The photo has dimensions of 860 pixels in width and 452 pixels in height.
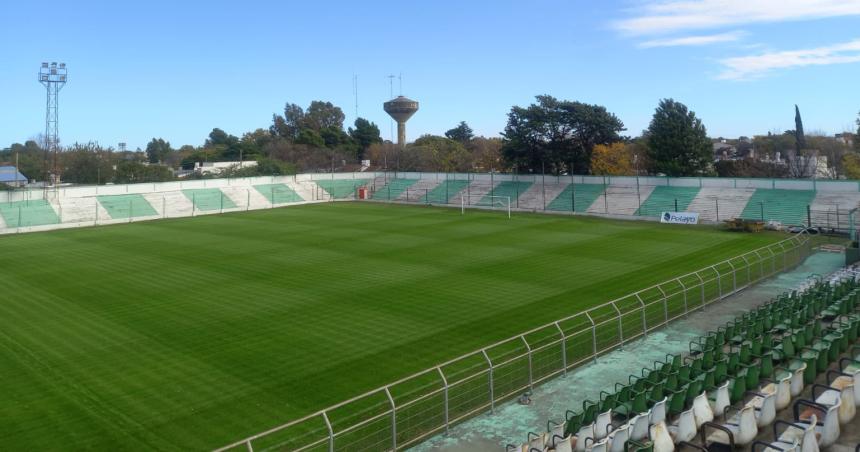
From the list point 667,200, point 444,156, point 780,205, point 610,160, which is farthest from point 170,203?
point 780,205

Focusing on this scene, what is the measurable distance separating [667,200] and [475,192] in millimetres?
19428

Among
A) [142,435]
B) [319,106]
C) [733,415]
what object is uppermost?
[319,106]

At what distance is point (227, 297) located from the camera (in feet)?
81.5

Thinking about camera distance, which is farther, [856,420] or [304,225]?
[304,225]

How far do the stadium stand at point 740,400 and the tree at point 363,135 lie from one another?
106m

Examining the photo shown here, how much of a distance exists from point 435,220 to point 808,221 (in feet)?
82.2

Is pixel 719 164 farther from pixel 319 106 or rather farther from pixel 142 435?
pixel 319 106

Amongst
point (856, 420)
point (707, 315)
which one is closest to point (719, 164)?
point (707, 315)

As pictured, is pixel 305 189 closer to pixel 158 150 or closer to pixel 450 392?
pixel 450 392

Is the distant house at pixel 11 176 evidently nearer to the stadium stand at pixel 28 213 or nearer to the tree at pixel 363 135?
the stadium stand at pixel 28 213

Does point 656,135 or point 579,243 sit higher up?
point 656,135

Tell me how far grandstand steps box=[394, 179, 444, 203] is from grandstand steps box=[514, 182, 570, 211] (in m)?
10.7

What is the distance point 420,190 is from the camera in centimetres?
6938

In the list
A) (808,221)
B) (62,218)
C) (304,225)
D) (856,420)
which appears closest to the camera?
(856,420)
